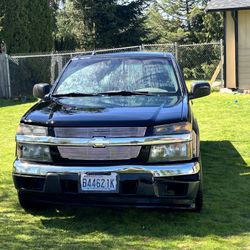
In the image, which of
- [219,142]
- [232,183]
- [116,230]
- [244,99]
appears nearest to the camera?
[116,230]

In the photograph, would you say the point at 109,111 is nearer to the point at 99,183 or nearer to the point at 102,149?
the point at 102,149

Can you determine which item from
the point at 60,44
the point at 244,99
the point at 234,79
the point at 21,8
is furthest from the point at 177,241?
the point at 60,44

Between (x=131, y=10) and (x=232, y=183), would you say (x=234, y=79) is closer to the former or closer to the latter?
(x=232, y=183)

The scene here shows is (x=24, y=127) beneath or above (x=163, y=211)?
above

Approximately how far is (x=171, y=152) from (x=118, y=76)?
1699 millimetres

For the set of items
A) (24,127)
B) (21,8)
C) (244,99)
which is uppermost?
(21,8)

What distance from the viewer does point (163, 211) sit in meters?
5.30

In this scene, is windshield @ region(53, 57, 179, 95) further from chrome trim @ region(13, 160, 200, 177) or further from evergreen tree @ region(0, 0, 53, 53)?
evergreen tree @ region(0, 0, 53, 53)

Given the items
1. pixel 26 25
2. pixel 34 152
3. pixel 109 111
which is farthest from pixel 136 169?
pixel 26 25

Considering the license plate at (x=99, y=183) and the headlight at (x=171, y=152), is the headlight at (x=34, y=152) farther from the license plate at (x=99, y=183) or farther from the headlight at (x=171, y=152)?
the headlight at (x=171, y=152)

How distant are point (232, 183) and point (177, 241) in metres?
2.12

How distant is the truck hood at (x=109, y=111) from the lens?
4628 mm

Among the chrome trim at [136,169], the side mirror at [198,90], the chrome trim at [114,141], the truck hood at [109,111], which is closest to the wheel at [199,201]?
the chrome trim at [136,169]

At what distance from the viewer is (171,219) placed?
5082 millimetres
